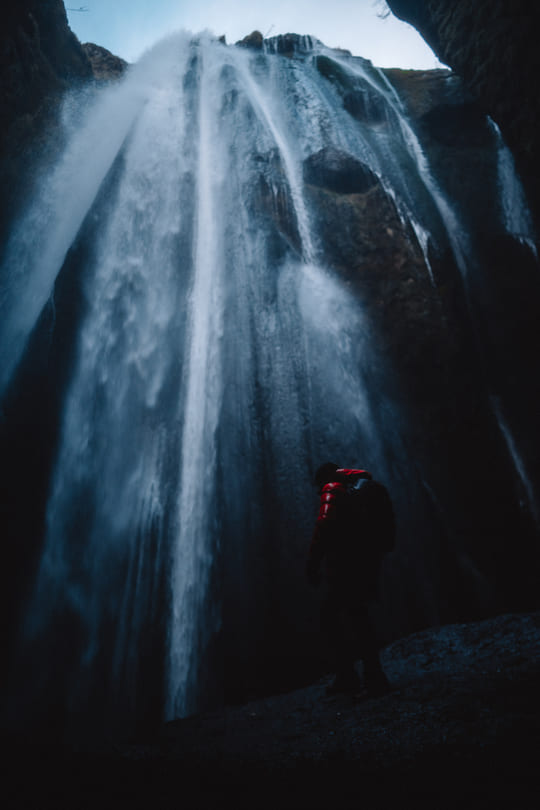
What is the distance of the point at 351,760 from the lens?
1.63 metres

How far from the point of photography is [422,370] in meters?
7.82

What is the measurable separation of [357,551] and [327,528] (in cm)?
25

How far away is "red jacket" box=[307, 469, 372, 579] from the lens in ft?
8.73

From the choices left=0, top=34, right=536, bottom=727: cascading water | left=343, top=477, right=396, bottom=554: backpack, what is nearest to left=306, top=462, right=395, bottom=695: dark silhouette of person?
left=343, top=477, right=396, bottom=554: backpack

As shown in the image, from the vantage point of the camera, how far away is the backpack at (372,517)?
2.59m

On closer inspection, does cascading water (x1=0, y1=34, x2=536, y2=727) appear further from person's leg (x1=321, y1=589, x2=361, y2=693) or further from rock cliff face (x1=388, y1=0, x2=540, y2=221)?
person's leg (x1=321, y1=589, x2=361, y2=693)

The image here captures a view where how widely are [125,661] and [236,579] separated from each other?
185 centimetres

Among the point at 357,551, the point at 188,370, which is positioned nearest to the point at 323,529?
the point at 357,551

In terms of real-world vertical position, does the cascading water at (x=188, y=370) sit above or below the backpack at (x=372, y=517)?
above

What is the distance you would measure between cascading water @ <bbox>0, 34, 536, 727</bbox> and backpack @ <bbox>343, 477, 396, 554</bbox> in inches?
142

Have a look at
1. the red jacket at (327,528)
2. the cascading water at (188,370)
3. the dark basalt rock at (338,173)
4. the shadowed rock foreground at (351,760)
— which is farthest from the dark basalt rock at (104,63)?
the shadowed rock foreground at (351,760)

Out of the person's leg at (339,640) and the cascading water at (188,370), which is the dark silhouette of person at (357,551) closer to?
the person's leg at (339,640)

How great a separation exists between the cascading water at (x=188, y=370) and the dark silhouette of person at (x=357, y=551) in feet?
10.9

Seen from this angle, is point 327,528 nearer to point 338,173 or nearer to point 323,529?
point 323,529
